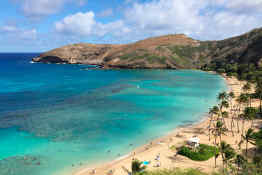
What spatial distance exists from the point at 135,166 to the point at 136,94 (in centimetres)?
5884

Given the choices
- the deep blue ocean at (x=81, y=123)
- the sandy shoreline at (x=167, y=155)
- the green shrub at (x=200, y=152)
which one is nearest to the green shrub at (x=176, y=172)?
the sandy shoreline at (x=167, y=155)

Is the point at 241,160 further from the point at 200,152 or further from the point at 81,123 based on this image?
the point at 81,123

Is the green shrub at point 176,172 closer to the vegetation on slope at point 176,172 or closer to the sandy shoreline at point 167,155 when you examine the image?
the vegetation on slope at point 176,172

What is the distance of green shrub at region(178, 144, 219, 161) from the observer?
3392cm

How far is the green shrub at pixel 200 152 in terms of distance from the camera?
33.9 meters

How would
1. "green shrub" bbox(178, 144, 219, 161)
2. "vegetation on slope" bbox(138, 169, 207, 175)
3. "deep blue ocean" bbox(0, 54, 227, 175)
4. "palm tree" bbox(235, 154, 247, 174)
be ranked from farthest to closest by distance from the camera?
1. "deep blue ocean" bbox(0, 54, 227, 175)
2. "green shrub" bbox(178, 144, 219, 161)
3. "vegetation on slope" bbox(138, 169, 207, 175)
4. "palm tree" bbox(235, 154, 247, 174)

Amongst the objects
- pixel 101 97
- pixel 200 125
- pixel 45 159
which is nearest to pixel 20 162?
pixel 45 159

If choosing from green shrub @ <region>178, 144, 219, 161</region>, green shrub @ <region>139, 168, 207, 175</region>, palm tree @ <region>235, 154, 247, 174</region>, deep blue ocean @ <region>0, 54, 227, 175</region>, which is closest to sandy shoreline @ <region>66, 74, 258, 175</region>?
Answer: green shrub @ <region>178, 144, 219, 161</region>

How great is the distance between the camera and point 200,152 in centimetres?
3491

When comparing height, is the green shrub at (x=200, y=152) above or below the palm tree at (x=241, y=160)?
below

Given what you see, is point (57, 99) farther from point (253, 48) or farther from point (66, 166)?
point (253, 48)

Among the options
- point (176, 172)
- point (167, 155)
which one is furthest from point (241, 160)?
point (167, 155)

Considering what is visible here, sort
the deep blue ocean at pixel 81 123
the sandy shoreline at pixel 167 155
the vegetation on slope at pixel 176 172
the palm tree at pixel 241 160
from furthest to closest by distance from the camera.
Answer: the deep blue ocean at pixel 81 123, the sandy shoreline at pixel 167 155, the vegetation on slope at pixel 176 172, the palm tree at pixel 241 160

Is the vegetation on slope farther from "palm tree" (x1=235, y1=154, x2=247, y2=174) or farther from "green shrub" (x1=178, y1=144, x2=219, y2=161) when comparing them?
"palm tree" (x1=235, y1=154, x2=247, y2=174)
